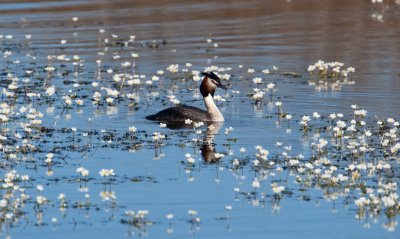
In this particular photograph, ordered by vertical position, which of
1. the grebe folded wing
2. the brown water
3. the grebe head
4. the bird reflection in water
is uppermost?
the brown water

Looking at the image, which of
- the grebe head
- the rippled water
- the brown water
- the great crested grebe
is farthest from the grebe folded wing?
the brown water

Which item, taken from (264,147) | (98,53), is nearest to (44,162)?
(264,147)

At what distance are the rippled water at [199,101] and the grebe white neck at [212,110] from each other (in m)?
0.37

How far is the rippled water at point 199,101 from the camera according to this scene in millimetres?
11680

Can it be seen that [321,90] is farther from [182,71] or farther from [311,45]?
[311,45]

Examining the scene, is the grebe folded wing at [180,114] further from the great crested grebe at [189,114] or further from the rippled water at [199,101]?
the rippled water at [199,101]

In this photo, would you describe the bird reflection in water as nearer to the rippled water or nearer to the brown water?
the rippled water

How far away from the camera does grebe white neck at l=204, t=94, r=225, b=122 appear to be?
17.9 m

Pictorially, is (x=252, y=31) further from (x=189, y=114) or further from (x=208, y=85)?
→ (x=189, y=114)

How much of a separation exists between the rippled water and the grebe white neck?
1.22ft

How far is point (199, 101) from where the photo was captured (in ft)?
65.9

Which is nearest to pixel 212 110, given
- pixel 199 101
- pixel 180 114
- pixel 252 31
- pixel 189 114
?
pixel 189 114

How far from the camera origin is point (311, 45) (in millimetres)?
26703

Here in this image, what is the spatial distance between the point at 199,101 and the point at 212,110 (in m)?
2.00
